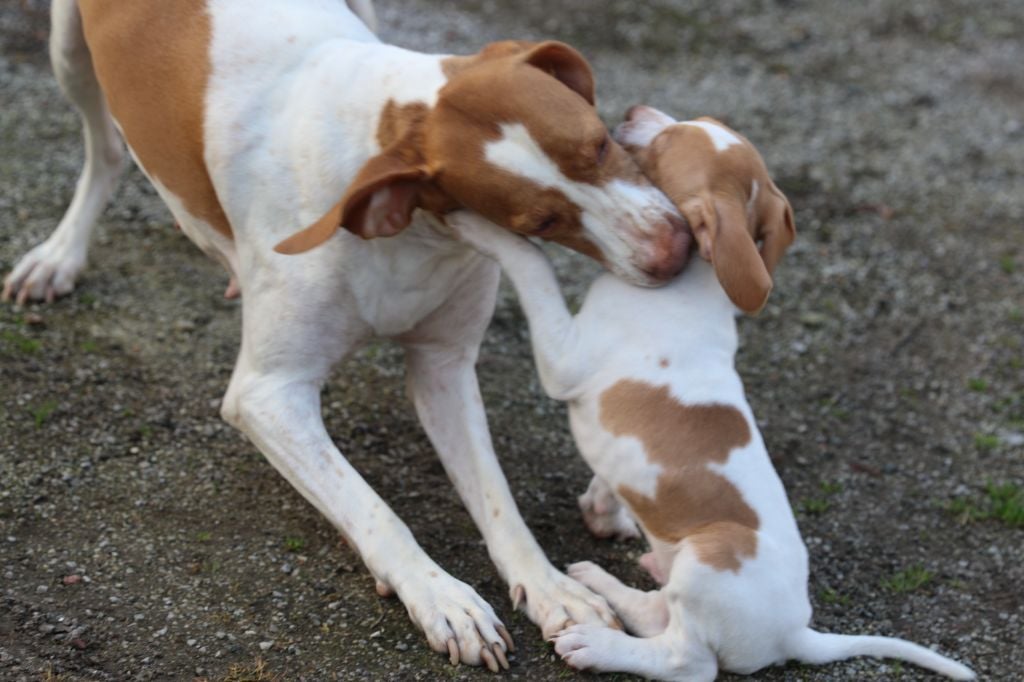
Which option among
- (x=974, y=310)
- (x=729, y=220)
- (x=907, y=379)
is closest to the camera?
(x=729, y=220)

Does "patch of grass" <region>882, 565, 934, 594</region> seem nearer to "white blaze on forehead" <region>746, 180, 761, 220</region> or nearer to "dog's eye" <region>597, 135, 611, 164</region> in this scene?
"white blaze on forehead" <region>746, 180, 761, 220</region>

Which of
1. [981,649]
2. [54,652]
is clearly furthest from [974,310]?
[54,652]

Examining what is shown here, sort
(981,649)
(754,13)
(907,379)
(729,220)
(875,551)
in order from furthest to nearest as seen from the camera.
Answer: (754,13), (907,379), (875,551), (981,649), (729,220)

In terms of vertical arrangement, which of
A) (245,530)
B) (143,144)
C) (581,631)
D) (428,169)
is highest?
(428,169)

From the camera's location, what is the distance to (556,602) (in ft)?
12.4

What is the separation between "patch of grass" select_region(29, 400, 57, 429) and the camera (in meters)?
4.45

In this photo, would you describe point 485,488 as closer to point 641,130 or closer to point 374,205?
point 374,205

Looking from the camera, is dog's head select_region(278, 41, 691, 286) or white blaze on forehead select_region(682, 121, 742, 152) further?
white blaze on forehead select_region(682, 121, 742, 152)

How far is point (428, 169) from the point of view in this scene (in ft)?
11.3

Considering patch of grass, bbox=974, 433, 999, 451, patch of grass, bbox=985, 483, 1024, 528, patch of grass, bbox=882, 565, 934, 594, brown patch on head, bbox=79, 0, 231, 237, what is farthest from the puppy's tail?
brown patch on head, bbox=79, 0, 231, 237

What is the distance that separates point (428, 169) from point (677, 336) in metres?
0.80

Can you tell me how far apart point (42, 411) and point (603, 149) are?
87.9 inches

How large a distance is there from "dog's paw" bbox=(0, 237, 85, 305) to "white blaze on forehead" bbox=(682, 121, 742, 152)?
275 centimetres

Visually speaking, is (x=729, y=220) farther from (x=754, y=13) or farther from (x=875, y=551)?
(x=754, y=13)
